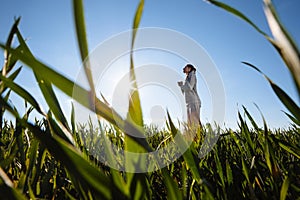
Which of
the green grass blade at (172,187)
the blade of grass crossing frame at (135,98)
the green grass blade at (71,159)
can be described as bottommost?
the green grass blade at (172,187)

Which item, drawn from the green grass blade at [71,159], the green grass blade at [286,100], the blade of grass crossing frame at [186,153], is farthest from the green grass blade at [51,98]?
the green grass blade at [286,100]

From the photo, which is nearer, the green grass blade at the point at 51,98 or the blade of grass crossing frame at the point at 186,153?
the green grass blade at the point at 51,98

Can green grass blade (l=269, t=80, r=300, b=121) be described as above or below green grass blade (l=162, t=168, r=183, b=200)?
above

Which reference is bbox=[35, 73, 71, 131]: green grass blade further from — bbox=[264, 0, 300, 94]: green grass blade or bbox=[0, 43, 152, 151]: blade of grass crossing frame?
bbox=[264, 0, 300, 94]: green grass blade

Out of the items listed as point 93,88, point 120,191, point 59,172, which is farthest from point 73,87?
point 59,172

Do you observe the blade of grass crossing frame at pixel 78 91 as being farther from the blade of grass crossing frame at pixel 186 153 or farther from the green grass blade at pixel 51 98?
the blade of grass crossing frame at pixel 186 153

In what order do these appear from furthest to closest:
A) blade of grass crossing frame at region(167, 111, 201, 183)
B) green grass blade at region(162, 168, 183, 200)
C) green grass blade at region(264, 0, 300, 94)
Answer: blade of grass crossing frame at region(167, 111, 201, 183), green grass blade at region(162, 168, 183, 200), green grass blade at region(264, 0, 300, 94)

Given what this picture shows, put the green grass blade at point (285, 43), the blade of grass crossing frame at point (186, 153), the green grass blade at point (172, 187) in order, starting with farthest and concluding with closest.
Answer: the blade of grass crossing frame at point (186, 153) < the green grass blade at point (172, 187) < the green grass blade at point (285, 43)

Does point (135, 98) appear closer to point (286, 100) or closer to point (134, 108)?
point (134, 108)

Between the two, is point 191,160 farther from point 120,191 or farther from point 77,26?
point 77,26

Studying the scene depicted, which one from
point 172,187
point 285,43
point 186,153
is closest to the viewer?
point 285,43

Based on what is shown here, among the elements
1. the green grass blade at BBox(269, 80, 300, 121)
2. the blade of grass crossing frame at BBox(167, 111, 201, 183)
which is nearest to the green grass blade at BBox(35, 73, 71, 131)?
the blade of grass crossing frame at BBox(167, 111, 201, 183)

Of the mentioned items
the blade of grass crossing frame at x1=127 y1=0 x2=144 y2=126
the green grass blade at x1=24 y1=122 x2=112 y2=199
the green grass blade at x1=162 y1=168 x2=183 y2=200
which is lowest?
the green grass blade at x1=162 y1=168 x2=183 y2=200

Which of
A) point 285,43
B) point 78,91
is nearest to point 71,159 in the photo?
point 78,91
